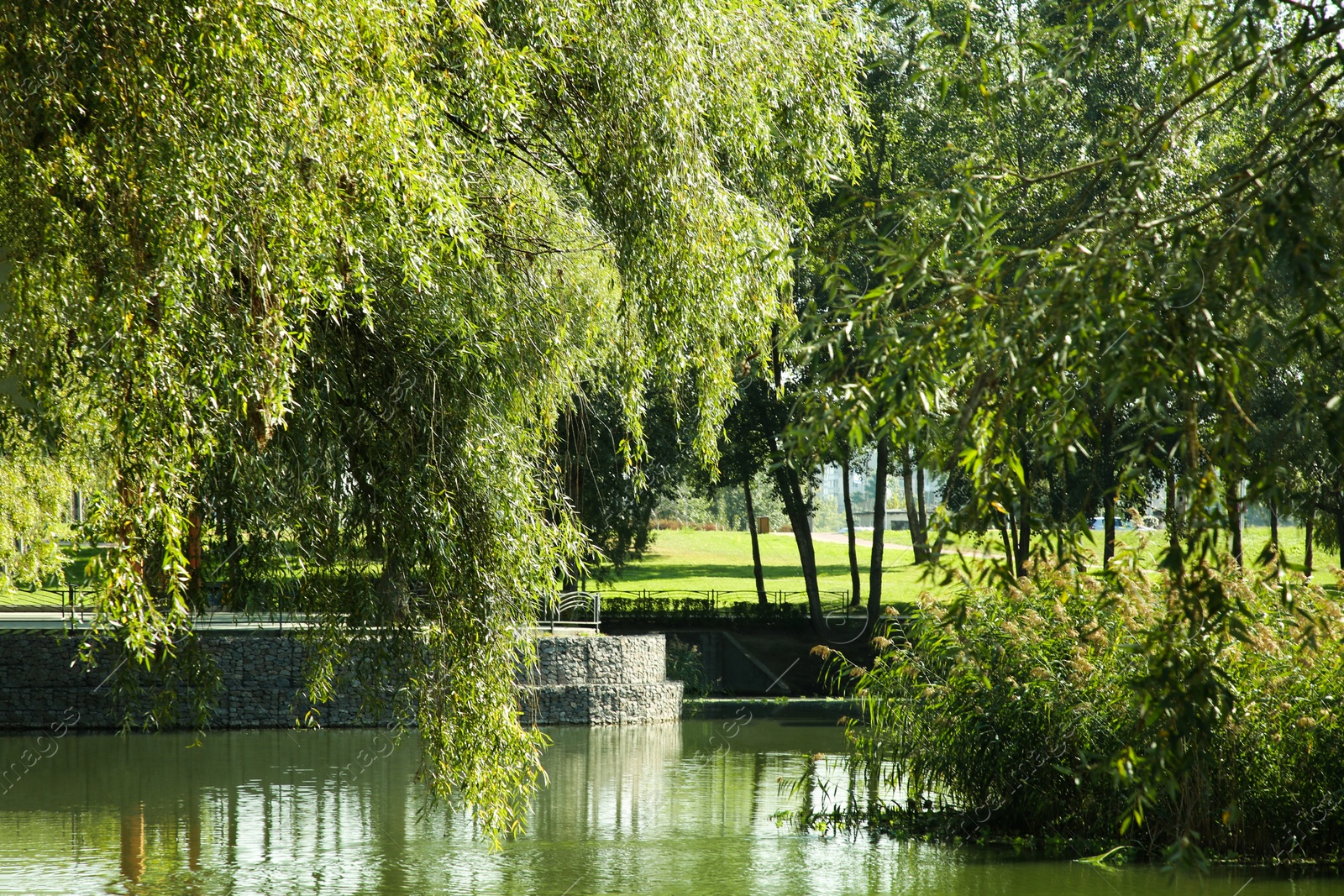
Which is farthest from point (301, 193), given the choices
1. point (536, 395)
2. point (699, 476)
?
point (699, 476)

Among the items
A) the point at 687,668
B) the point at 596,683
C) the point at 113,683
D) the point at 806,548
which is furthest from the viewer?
the point at 806,548

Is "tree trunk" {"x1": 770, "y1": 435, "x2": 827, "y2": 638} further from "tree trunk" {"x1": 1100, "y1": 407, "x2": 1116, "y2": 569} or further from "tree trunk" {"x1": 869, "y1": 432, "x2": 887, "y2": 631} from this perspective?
"tree trunk" {"x1": 1100, "y1": 407, "x2": 1116, "y2": 569}

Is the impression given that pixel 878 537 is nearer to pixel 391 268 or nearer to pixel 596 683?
pixel 596 683

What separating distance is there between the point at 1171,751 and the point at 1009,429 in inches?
29.4

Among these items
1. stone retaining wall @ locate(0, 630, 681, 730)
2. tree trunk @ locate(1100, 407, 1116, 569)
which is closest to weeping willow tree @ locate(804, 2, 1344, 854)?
tree trunk @ locate(1100, 407, 1116, 569)

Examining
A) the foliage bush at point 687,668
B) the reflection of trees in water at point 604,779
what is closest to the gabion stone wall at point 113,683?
the reflection of trees in water at point 604,779

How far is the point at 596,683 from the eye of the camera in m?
19.3

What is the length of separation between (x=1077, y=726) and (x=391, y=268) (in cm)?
571

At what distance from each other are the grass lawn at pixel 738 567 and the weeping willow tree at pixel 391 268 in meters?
23.6

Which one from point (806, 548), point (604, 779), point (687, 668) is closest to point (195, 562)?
point (604, 779)

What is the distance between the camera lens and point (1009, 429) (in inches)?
110

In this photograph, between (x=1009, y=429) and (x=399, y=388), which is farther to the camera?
(x=399, y=388)

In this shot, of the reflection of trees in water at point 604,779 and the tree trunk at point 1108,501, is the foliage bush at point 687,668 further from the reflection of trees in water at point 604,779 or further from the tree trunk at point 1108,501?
the tree trunk at point 1108,501

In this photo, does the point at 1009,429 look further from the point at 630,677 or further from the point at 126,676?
the point at 630,677
